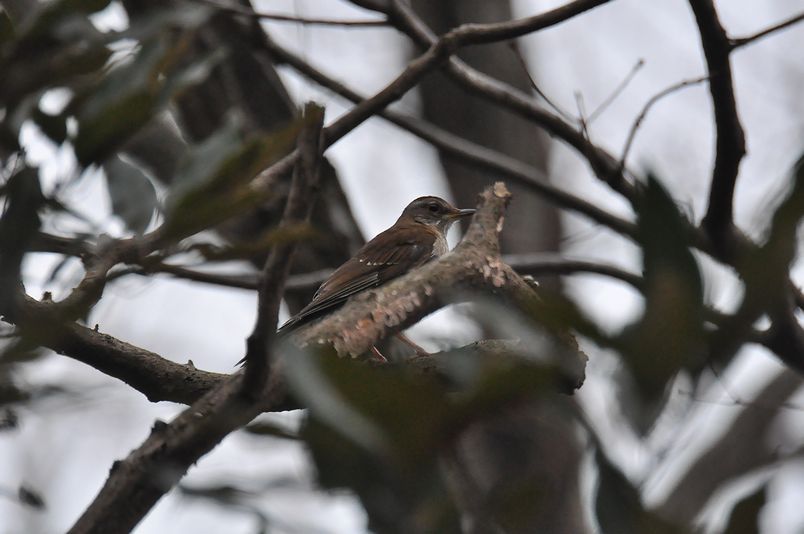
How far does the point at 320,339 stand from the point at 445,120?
7846mm

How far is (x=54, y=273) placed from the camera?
3469mm

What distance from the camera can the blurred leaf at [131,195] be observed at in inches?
135

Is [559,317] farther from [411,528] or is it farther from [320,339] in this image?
[320,339]

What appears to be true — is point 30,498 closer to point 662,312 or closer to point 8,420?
point 8,420

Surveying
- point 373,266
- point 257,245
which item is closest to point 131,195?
point 257,245

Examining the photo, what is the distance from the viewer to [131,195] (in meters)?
3.50

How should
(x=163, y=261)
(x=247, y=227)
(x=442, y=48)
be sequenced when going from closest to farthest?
(x=163, y=261)
(x=442, y=48)
(x=247, y=227)

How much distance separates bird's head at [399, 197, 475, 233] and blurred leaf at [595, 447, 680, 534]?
690 centimetres

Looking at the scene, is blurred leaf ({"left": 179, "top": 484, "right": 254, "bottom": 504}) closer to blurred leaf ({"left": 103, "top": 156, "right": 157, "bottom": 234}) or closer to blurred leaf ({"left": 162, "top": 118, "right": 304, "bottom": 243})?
blurred leaf ({"left": 162, "top": 118, "right": 304, "bottom": 243})

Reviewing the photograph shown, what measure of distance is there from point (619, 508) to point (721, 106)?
3.41 m

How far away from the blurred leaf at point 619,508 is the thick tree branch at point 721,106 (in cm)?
322

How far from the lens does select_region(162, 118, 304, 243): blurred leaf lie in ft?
8.61

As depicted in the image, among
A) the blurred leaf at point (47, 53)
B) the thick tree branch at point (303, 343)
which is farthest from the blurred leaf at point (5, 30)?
the thick tree branch at point (303, 343)

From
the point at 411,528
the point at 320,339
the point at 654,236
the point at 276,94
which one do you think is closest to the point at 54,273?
the point at 320,339
